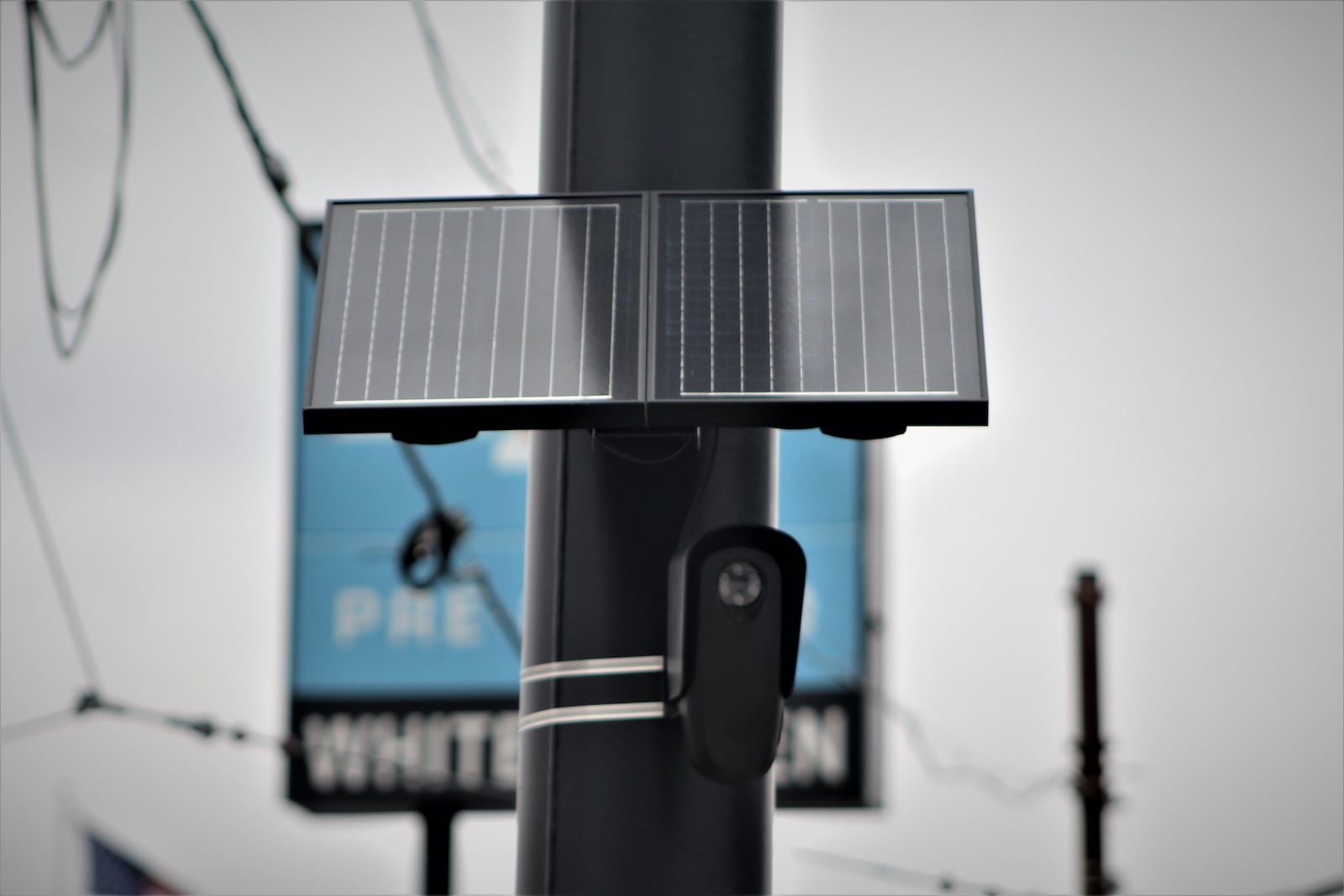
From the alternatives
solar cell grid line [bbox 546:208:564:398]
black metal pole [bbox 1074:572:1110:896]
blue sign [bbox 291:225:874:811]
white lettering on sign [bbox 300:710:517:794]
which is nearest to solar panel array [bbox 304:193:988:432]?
solar cell grid line [bbox 546:208:564:398]

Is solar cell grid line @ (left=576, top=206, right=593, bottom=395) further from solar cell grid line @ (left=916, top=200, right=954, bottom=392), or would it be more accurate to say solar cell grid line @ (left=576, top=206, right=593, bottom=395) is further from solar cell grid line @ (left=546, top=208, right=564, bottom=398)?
solar cell grid line @ (left=916, top=200, right=954, bottom=392)

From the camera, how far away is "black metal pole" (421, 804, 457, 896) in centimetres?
996

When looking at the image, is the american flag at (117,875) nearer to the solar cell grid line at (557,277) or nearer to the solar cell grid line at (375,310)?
the solar cell grid line at (375,310)

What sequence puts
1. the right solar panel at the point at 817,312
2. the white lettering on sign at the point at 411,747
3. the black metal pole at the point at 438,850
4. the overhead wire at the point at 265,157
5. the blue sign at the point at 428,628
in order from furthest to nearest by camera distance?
the black metal pole at the point at 438,850 → the white lettering on sign at the point at 411,747 → the blue sign at the point at 428,628 → the overhead wire at the point at 265,157 → the right solar panel at the point at 817,312

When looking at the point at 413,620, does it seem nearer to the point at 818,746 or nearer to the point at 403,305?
the point at 818,746

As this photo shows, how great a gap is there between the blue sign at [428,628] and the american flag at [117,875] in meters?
7.56

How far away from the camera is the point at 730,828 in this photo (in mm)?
2609

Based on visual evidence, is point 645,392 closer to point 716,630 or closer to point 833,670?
point 716,630

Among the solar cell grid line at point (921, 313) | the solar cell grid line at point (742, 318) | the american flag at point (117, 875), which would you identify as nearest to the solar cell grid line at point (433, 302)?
the solar cell grid line at point (742, 318)

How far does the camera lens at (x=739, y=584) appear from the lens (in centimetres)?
240

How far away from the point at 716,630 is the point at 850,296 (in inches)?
23.4

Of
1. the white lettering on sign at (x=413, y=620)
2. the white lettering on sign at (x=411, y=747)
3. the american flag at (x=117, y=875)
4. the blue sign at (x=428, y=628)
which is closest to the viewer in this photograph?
the blue sign at (x=428, y=628)

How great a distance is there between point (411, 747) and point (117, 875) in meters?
9.67

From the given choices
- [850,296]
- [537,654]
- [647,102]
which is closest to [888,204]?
[850,296]
